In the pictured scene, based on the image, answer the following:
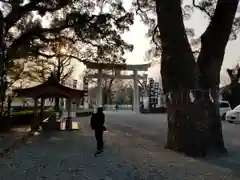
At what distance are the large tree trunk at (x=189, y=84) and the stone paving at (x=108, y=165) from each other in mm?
870

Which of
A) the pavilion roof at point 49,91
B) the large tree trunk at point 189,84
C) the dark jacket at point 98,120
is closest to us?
the dark jacket at point 98,120

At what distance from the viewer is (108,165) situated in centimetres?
967

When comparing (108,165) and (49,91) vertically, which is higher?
(49,91)

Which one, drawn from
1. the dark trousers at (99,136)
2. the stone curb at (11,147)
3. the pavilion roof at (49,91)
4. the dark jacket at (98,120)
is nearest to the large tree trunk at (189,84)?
the dark trousers at (99,136)

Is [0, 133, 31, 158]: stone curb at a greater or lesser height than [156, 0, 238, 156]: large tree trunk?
lesser

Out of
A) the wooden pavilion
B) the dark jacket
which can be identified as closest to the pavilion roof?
the wooden pavilion

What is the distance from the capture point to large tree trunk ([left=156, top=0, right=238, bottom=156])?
11.8 m

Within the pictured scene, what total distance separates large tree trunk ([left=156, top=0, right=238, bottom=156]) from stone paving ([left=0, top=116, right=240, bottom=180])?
0.87 meters

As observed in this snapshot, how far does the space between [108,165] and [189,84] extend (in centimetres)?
424

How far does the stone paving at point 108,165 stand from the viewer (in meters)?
8.17

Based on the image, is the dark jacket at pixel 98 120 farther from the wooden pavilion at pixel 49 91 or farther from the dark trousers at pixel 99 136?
the wooden pavilion at pixel 49 91

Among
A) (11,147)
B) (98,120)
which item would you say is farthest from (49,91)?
(98,120)

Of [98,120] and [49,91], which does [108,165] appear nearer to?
[98,120]

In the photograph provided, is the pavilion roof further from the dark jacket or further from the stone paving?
the dark jacket
